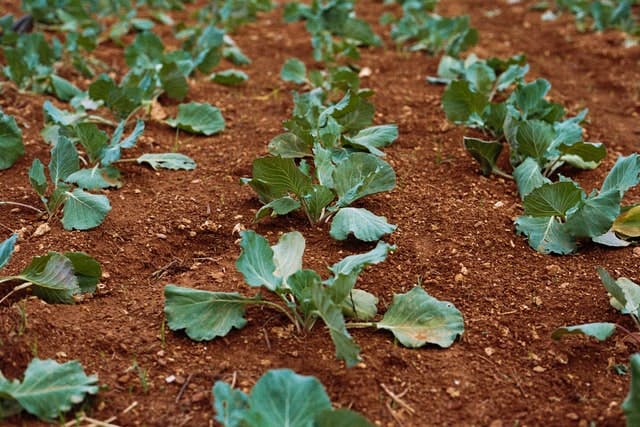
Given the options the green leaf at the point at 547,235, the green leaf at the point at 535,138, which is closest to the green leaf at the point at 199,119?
the green leaf at the point at 535,138

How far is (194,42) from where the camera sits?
19.1 ft

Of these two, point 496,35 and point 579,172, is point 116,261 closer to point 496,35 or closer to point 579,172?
point 579,172

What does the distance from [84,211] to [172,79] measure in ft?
5.03

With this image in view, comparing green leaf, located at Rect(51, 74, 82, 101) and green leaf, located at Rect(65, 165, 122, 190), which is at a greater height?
green leaf, located at Rect(65, 165, 122, 190)

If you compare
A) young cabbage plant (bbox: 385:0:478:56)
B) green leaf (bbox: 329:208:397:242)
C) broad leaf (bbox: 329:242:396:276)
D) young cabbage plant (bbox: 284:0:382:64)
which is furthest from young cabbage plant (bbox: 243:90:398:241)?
young cabbage plant (bbox: 284:0:382:64)

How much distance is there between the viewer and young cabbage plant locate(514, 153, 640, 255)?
10.3ft

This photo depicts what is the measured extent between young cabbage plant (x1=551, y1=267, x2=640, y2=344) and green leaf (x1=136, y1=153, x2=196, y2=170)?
1962 mm

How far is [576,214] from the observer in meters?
3.19

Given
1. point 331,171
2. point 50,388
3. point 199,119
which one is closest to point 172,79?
point 199,119

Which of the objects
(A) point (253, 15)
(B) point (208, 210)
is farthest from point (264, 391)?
(A) point (253, 15)

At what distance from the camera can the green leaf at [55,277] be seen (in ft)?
9.32

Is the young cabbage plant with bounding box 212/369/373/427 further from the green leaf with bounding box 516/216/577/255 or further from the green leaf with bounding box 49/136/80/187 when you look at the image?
the green leaf with bounding box 49/136/80/187

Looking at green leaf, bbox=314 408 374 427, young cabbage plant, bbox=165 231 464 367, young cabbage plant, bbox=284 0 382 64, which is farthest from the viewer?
young cabbage plant, bbox=284 0 382 64

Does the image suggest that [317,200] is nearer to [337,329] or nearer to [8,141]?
[337,329]
